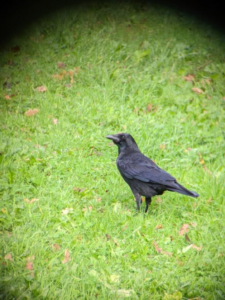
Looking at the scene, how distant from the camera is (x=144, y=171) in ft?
16.0

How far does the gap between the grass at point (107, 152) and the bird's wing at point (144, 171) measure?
43cm

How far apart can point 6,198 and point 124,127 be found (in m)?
2.44

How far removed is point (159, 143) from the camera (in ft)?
20.4

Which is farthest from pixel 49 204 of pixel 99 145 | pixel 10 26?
pixel 10 26

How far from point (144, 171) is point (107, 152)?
1.29 m

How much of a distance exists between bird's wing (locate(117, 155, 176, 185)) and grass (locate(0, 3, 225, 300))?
0.43m

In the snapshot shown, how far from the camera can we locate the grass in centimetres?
384

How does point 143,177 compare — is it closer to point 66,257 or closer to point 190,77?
point 66,257

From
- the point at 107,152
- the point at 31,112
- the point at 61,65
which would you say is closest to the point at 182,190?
the point at 107,152

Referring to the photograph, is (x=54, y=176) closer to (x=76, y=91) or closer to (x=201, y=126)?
(x=76, y=91)

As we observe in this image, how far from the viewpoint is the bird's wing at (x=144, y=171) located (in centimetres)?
471

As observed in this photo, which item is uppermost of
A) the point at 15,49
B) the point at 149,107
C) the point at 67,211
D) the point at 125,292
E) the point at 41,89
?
the point at 15,49

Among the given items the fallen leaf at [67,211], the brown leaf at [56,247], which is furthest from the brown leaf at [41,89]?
the brown leaf at [56,247]

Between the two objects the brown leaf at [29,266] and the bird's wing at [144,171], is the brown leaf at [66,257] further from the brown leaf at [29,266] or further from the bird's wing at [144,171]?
the bird's wing at [144,171]
